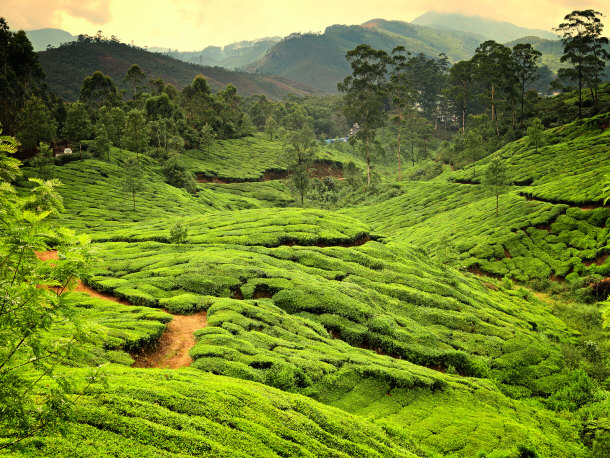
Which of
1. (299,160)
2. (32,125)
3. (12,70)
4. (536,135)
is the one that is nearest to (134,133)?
(32,125)

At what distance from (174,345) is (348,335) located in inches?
389

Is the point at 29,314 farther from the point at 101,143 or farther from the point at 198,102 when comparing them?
the point at 198,102

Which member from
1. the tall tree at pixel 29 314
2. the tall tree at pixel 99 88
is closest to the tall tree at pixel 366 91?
the tall tree at pixel 99 88

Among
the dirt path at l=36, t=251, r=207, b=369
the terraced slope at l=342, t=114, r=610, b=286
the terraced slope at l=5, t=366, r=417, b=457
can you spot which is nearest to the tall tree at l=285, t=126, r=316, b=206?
the terraced slope at l=342, t=114, r=610, b=286

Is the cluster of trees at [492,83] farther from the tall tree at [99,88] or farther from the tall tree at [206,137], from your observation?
the tall tree at [99,88]

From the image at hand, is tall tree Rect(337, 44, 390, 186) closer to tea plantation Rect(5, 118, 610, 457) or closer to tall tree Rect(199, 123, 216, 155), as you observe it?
tall tree Rect(199, 123, 216, 155)

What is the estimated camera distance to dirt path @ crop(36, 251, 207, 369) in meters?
17.4

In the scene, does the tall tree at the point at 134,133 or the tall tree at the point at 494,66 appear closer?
the tall tree at the point at 134,133

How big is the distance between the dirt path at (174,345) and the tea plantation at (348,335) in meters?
0.43

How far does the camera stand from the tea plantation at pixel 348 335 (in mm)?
11859

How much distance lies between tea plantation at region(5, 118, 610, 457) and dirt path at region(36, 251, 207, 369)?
0.43 m

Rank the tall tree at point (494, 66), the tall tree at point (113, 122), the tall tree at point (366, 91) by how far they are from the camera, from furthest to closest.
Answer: the tall tree at point (494, 66) < the tall tree at point (366, 91) < the tall tree at point (113, 122)

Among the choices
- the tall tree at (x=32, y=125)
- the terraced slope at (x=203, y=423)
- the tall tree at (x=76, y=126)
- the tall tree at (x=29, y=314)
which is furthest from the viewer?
the tall tree at (x=76, y=126)

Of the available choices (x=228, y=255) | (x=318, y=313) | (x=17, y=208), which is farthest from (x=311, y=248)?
(x=17, y=208)
